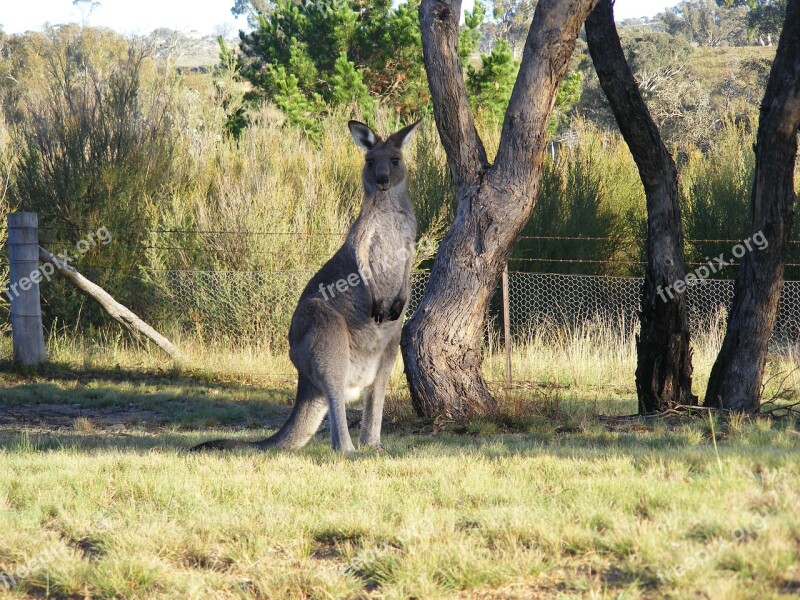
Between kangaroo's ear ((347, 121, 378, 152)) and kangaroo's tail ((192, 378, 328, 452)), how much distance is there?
193 cm

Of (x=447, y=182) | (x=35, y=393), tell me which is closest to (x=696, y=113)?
(x=447, y=182)

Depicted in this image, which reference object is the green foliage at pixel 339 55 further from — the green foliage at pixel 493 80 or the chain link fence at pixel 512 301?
the chain link fence at pixel 512 301

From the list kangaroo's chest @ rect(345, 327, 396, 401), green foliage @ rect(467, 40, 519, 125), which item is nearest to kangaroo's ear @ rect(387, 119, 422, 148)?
kangaroo's chest @ rect(345, 327, 396, 401)

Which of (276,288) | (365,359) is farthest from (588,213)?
(365,359)

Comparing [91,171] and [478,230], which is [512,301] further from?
[91,171]

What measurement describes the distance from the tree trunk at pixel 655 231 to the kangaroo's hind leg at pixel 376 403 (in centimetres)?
289

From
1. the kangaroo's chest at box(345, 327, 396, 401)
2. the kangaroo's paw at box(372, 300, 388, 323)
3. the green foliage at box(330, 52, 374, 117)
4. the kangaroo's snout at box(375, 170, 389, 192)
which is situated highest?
the green foliage at box(330, 52, 374, 117)

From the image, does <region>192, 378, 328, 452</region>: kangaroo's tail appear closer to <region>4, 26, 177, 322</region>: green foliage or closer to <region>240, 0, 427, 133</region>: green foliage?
<region>4, 26, 177, 322</region>: green foliage

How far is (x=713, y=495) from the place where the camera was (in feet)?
13.5

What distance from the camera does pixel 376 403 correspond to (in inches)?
261

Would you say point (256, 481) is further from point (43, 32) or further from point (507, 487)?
point (43, 32)

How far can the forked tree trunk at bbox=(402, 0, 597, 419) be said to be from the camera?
7.70m

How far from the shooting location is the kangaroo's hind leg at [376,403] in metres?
6.63

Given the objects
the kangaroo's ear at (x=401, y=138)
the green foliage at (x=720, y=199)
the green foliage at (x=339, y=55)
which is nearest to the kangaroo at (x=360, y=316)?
the kangaroo's ear at (x=401, y=138)
